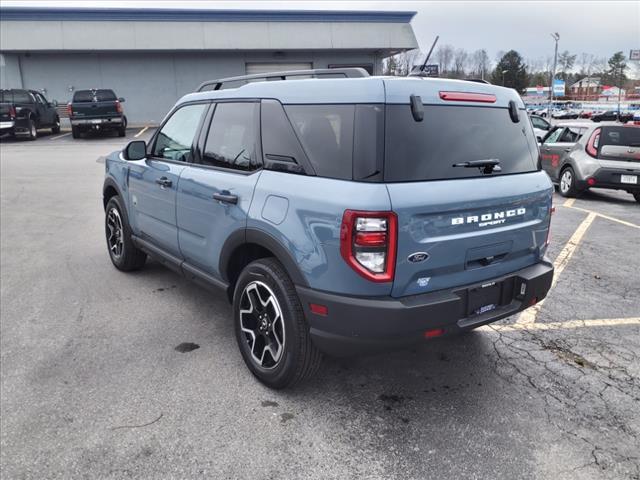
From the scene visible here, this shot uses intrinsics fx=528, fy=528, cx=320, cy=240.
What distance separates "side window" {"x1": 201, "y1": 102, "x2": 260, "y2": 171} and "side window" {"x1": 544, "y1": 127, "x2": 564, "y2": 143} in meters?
9.94

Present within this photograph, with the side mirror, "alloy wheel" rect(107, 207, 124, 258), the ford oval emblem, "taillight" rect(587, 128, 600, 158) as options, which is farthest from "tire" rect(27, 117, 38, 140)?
the ford oval emblem

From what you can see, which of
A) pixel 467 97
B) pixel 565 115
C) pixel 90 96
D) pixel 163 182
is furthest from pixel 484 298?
pixel 565 115

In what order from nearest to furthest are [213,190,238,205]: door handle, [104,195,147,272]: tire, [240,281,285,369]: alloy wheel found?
[240,281,285,369]: alloy wheel, [213,190,238,205]: door handle, [104,195,147,272]: tire

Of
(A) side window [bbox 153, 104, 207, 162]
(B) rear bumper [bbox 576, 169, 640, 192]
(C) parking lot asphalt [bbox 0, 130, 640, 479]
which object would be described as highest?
(A) side window [bbox 153, 104, 207, 162]

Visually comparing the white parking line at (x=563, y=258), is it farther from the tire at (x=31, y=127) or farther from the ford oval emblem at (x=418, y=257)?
the tire at (x=31, y=127)

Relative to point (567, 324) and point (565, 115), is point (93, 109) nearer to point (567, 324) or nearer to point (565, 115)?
point (567, 324)

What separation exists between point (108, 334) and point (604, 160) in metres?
9.43

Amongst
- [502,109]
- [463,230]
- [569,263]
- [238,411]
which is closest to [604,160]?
[569,263]

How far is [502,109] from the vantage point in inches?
130

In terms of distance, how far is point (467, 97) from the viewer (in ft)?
10.1

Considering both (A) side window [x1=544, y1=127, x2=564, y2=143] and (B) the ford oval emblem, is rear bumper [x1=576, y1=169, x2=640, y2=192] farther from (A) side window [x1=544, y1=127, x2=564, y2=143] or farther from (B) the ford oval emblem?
Result: (B) the ford oval emblem

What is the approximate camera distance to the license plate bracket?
9.70 feet

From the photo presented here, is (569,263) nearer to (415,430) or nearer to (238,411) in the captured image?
(415,430)

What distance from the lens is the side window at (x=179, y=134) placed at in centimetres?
415
